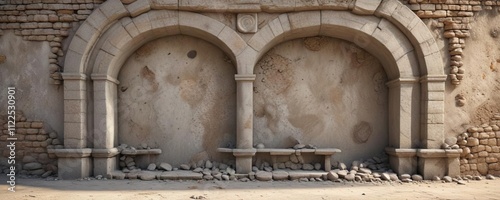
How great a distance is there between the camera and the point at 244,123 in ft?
19.5

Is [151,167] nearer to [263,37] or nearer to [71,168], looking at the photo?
[71,168]

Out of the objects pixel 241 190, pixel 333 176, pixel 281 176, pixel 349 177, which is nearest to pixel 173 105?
pixel 241 190

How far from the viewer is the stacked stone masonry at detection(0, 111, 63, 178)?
19.1 feet

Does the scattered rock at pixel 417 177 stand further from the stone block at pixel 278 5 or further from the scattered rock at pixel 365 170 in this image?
the stone block at pixel 278 5

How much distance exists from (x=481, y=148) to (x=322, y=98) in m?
2.72

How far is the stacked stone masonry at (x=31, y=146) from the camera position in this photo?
5836 millimetres

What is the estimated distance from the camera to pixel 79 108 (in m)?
5.72

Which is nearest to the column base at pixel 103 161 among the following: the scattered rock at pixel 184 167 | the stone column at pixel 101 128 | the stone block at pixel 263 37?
the stone column at pixel 101 128

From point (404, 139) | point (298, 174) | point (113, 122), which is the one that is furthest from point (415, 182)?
point (113, 122)

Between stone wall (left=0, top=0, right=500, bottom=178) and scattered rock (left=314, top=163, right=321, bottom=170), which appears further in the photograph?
scattered rock (left=314, top=163, right=321, bottom=170)

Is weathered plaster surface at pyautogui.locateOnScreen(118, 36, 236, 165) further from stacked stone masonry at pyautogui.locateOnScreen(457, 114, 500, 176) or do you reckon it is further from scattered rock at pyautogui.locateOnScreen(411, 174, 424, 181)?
stacked stone masonry at pyautogui.locateOnScreen(457, 114, 500, 176)

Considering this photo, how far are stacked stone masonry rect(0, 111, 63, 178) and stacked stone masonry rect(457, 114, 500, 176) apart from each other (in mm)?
6745

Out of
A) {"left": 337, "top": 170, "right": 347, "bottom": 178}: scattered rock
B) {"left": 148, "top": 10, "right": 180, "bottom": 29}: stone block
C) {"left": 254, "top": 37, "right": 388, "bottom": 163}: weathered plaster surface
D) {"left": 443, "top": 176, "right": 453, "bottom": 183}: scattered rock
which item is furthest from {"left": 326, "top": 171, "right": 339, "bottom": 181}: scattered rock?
{"left": 148, "top": 10, "right": 180, "bottom": 29}: stone block

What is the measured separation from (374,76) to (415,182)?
1981mm
